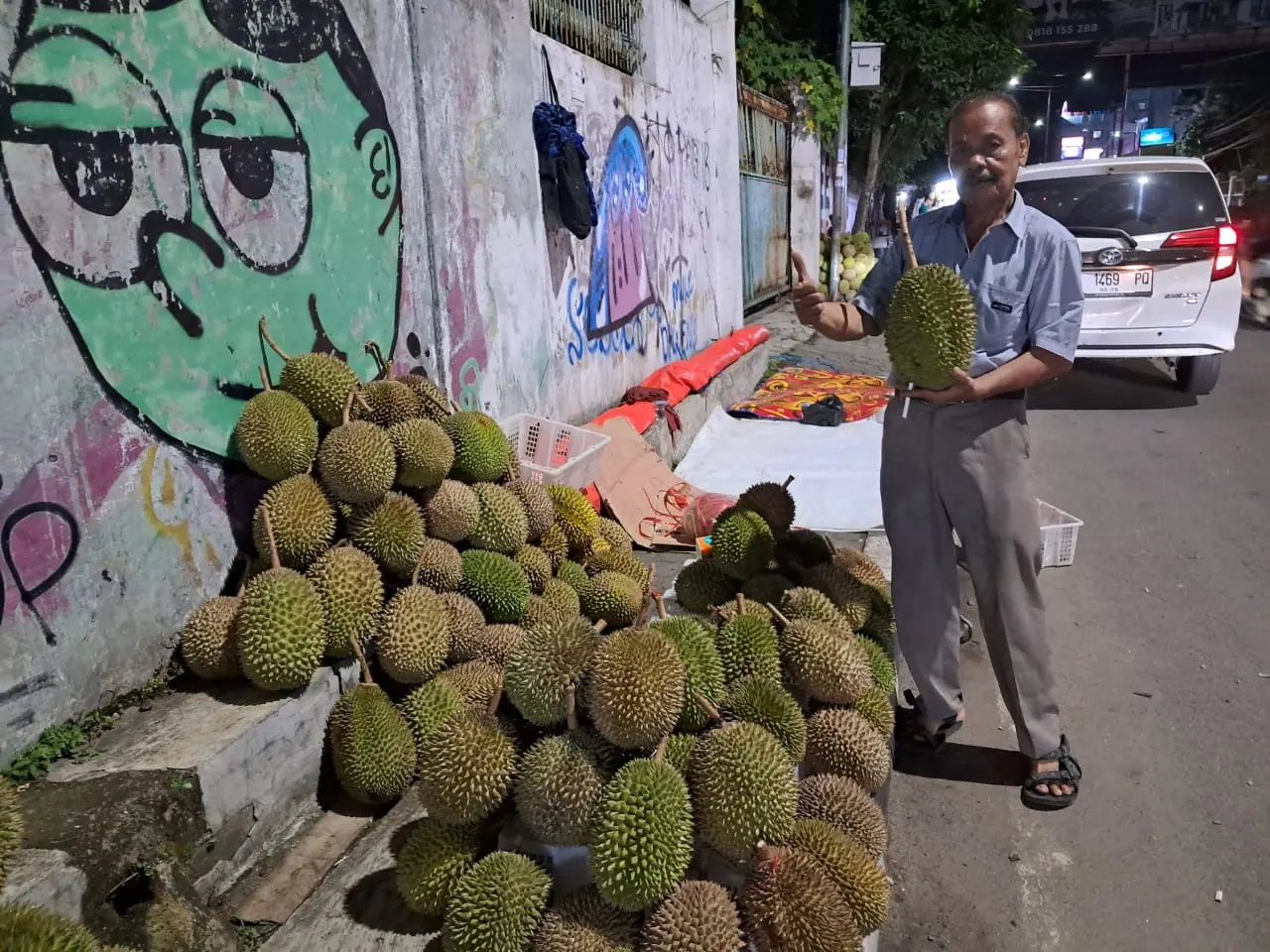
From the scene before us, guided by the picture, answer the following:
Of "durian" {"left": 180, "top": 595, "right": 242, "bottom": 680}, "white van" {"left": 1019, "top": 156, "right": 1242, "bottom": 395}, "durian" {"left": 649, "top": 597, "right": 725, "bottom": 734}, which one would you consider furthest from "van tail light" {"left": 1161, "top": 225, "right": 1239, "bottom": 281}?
"durian" {"left": 180, "top": 595, "right": 242, "bottom": 680}

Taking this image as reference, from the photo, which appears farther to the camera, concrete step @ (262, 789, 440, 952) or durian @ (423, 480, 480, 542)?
durian @ (423, 480, 480, 542)

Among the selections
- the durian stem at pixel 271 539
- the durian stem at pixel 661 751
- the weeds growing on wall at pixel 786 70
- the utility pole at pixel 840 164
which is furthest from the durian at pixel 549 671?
the utility pole at pixel 840 164

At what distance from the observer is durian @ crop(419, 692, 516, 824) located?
185 cm

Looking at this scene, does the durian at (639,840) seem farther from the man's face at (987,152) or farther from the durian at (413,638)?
the man's face at (987,152)

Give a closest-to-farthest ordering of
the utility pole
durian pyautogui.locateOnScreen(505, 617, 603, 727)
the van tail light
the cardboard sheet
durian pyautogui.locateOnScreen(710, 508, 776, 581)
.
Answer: durian pyautogui.locateOnScreen(505, 617, 603, 727)
durian pyautogui.locateOnScreen(710, 508, 776, 581)
the cardboard sheet
the van tail light
the utility pole

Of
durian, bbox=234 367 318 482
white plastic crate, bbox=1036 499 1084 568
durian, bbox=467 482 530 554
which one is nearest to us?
durian, bbox=234 367 318 482

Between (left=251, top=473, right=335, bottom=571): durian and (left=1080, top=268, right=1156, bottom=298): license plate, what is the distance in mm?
6758

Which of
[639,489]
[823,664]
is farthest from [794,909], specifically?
[639,489]

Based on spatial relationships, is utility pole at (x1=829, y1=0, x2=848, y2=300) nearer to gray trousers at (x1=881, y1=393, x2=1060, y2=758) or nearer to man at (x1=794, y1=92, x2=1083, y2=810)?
man at (x1=794, y1=92, x2=1083, y2=810)

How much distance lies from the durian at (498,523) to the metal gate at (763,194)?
323 inches

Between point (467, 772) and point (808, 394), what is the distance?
6955 mm

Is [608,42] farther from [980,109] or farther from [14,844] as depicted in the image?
[14,844]

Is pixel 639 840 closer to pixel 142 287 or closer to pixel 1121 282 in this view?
pixel 142 287

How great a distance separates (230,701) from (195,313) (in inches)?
47.6
